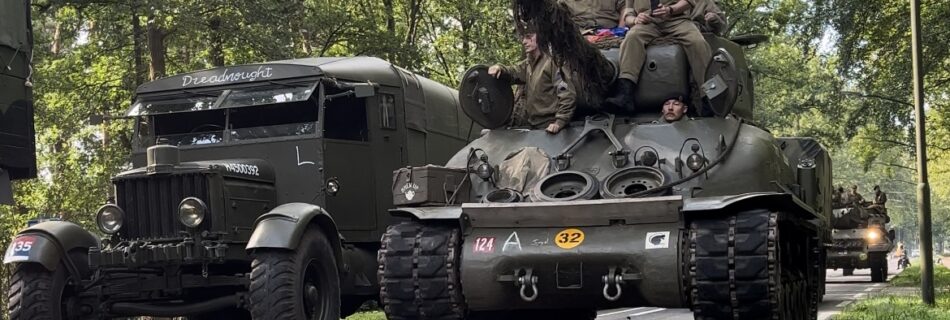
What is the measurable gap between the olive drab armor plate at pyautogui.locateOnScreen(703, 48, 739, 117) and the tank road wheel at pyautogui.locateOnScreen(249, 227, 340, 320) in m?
3.56

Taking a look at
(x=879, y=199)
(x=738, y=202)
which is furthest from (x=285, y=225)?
(x=879, y=199)

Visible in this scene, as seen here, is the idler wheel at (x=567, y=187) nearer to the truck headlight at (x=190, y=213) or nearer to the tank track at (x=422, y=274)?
the tank track at (x=422, y=274)

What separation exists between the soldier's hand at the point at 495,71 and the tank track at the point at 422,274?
2.07 m

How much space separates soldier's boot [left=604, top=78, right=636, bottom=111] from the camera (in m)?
9.22

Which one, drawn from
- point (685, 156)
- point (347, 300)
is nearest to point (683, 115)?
point (685, 156)

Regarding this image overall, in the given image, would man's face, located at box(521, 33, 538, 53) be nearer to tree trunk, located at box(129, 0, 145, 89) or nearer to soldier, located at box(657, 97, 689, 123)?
soldier, located at box(657, 97, 689, 123)

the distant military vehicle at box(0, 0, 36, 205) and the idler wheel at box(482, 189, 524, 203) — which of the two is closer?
the idler wheel at box(482, 189, 524, 203)

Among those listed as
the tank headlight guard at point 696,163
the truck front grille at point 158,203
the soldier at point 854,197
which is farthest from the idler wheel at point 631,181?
the soldier at point 854,197

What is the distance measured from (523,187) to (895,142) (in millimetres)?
21288

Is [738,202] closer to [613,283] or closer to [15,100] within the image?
[613,283]

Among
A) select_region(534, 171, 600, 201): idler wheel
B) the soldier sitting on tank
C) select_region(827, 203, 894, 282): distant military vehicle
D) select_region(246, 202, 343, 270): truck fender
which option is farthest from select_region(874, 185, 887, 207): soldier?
select_region(534, 171, 600, 201): idler wheel

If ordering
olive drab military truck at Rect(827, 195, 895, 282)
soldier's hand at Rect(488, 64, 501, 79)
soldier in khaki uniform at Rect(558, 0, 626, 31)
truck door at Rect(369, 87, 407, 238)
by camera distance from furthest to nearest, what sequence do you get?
olive drab military truck at Rect(827, 195, 895, 282), truck door at Rect(369, 87, 407, 238), soldier in khaki uniform at Rect(558, 0, 626, 31), soldier's hand at Rect(488, 64, 501, 79)

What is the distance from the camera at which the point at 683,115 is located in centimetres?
908

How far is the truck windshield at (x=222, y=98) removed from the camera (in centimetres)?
1169
